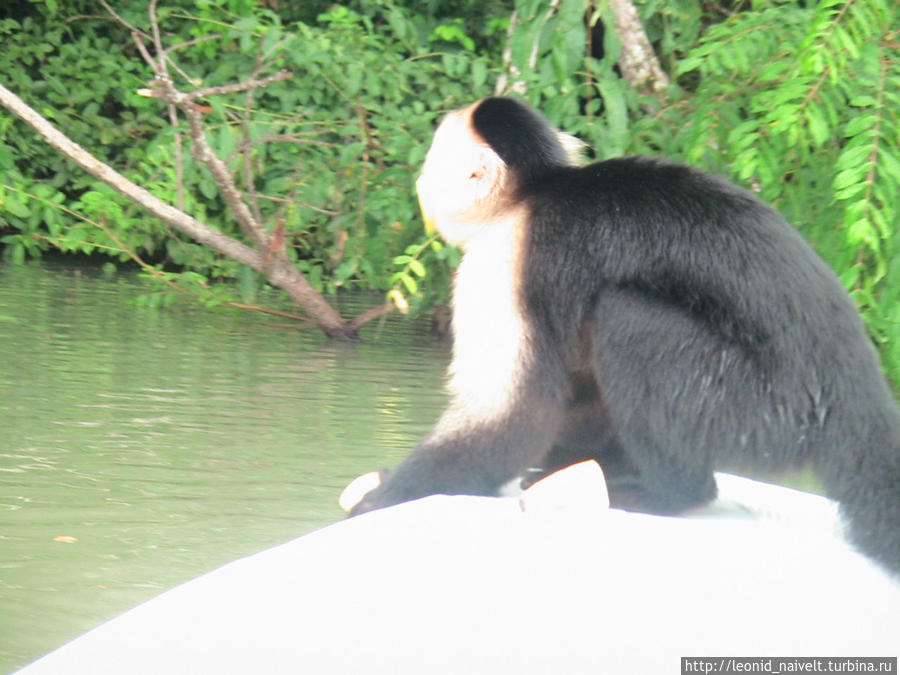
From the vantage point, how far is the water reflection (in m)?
2.78

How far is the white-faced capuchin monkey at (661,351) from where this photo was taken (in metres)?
2.18

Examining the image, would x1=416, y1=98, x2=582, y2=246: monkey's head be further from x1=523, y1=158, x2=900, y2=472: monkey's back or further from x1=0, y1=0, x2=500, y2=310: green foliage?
x1=0, y1=0, x2=500, y2=310: green foliage

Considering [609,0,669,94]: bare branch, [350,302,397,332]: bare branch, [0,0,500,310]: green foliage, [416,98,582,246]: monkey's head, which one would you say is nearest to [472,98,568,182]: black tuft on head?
[416,98,582,246]: monkey's head

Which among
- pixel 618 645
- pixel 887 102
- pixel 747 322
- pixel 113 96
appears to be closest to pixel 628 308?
pixel 747 322

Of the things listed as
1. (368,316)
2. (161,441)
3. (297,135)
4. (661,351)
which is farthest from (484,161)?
(368,316)

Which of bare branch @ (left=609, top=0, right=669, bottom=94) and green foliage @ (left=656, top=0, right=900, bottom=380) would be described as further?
bare branch @ (left=609, top=0, right=669, bottom=94)

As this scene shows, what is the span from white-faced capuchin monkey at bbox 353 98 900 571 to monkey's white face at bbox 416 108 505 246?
0.10 metres

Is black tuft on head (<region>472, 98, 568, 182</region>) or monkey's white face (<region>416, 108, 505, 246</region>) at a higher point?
black tuft on head (<region>472, 98, 568, 182</region>)

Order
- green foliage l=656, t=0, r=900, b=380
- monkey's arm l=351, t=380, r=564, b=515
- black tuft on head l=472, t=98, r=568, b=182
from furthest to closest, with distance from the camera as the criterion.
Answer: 1. green foliage l=656, t=0, r=900, b=380
2. black tuft on head l=472, t=98, r=568, b=182
3. monkey's arm l=351, t=380, r=564, b=515

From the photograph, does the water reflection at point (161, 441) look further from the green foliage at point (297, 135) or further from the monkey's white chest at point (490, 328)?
the monkey's white chest at point (490, 328)

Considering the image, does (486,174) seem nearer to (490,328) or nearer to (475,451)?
(490,328)

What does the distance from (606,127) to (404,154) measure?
3.68ft

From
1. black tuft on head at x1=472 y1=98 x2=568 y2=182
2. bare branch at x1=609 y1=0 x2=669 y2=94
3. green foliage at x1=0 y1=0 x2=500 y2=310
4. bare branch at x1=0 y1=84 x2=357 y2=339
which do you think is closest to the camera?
black tuft on head at x1=472 y1=98 x2=568 y2=182

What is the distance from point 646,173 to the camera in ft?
8.06
